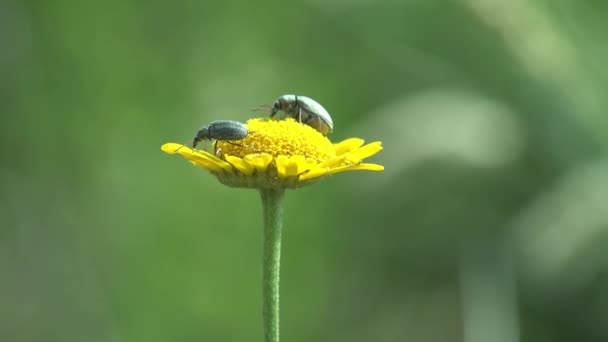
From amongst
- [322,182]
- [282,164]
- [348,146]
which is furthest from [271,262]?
[322,182]

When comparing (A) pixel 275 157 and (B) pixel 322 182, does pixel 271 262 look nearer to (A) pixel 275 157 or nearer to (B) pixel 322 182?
(A) pixel 275 157

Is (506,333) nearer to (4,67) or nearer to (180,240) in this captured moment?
(180,240)

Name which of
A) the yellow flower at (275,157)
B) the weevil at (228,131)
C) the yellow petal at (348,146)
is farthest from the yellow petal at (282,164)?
the yellow petal at (348,146)

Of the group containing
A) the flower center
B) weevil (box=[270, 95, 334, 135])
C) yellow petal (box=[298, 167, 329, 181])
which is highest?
weevil (box=[270, 95, 334, 135])

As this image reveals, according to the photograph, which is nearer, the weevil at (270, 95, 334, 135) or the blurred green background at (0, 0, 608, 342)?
the weevil at (270, 95, 334, 135)

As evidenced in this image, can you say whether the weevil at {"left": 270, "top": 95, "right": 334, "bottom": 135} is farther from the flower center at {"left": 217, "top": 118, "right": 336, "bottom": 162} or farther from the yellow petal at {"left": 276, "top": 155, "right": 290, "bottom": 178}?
the yellow petal at {"left": 276, "top": 155, "right": 290, "bottom": 178}

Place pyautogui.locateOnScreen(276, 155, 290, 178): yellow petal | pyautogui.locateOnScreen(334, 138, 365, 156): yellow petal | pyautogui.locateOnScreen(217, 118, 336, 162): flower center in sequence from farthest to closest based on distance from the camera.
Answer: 1. pyautogui.locateOnScreen(334, 138, 365, 156): yellow petal
2. pyautogui.locateOnScreen(217, 118, 336, 162): flower center
3. pyautogui.locateOnScreen(276, 155, 290, 178): yellow petal

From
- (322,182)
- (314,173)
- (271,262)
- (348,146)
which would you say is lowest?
(271,262)

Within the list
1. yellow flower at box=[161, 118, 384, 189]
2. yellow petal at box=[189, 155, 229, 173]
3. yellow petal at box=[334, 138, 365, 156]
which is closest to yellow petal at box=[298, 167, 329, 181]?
yellow flower at box=[161, 118, 384, 189]
